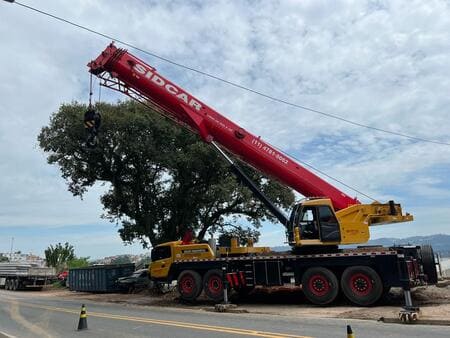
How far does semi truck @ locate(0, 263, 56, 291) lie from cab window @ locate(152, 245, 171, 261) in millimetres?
22161

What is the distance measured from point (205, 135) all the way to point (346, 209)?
571 centimetres

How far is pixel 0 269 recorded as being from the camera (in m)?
42.0

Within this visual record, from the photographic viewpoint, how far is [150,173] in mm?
27844

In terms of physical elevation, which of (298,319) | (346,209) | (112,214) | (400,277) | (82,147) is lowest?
(298,319)

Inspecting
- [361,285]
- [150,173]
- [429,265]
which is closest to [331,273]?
[361,285]

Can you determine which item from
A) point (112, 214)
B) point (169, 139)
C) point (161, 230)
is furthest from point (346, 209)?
point (112, 214)

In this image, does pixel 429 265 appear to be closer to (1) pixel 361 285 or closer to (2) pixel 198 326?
(1) pixel 361 285

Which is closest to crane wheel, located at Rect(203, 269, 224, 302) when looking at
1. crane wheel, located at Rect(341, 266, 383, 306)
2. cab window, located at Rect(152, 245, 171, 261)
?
cab window, located at Rect(152, 245, 171, 261)

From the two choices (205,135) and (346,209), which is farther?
(205,135)

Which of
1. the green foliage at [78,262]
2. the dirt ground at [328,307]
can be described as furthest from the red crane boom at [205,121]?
the green foliage at [78,262]

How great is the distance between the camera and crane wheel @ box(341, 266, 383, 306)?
15.3 m

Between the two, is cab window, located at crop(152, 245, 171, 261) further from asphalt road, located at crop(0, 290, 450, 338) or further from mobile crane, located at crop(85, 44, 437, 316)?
asphalt road, located at crop(0, 290, 450, 338)

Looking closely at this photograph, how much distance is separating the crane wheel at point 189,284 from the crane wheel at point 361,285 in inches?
229

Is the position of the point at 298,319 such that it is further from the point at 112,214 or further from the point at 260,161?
the point at 112,214
